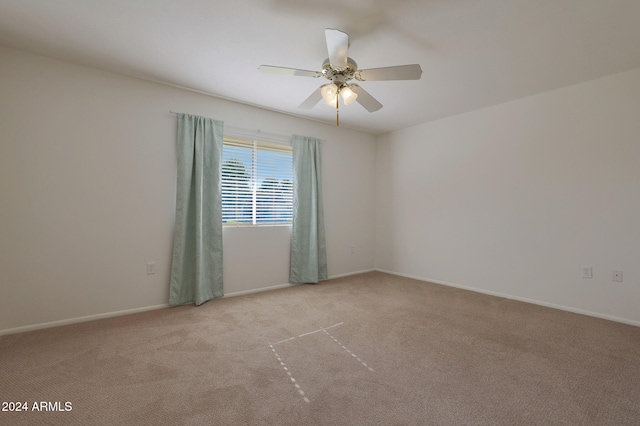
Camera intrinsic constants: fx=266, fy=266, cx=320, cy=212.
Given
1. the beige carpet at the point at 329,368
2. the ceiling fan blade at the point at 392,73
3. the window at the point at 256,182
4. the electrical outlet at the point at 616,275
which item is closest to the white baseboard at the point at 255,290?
the beige carpet at the point at 329,368

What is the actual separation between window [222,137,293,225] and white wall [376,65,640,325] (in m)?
2.07

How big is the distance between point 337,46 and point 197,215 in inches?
88.6

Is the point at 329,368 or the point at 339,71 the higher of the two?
the point at 339,71

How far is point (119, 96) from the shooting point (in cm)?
273

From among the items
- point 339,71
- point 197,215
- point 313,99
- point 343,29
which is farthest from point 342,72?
point 197,215

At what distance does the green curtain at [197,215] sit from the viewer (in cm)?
297

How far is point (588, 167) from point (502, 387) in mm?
2615

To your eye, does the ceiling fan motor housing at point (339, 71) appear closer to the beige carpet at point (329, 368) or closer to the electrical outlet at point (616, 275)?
the beige carpet at point (329, 368)

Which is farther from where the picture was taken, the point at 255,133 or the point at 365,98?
the point at 255,133

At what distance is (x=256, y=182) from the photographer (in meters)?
3.62

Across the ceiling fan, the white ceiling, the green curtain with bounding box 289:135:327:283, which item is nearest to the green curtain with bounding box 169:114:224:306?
the white ceiling

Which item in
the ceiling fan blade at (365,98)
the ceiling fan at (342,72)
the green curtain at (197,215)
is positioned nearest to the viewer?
the ceiling fan at (342,72)

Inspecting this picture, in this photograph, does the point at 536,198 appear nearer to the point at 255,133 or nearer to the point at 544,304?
the point at 544,304

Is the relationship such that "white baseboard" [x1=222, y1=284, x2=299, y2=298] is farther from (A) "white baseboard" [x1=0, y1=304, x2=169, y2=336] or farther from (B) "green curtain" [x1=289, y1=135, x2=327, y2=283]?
(A) "white baseboard" [x1=0, y1=304, x2=169, y2=336]
